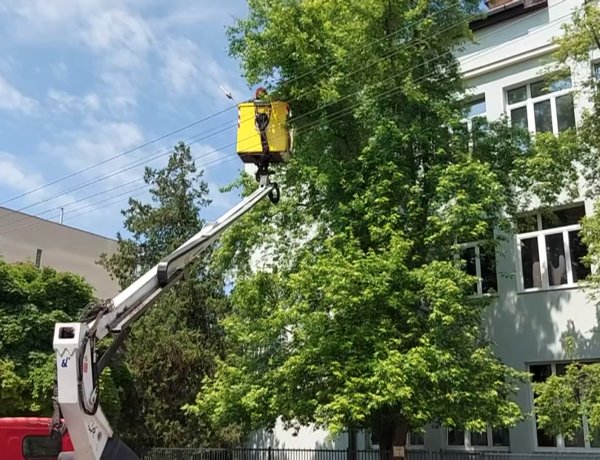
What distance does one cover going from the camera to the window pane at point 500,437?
2142cm

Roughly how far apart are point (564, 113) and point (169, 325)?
15.4 m

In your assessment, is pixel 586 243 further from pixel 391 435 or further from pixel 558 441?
pixel 558 441

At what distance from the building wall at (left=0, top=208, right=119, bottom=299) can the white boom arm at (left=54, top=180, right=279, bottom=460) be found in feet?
96.2

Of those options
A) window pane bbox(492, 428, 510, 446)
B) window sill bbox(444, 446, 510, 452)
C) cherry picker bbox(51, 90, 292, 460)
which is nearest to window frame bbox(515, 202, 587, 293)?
window pane bbox(492, 428, 510, 446)

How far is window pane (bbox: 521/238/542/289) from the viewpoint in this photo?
21938 mm

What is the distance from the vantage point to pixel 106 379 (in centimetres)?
2089

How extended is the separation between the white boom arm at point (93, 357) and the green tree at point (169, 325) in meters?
13.2

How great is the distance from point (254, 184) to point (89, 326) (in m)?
12.1

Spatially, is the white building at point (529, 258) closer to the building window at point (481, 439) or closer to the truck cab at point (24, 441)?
the building window at point (481, 439)

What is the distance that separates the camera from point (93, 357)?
8.49 m

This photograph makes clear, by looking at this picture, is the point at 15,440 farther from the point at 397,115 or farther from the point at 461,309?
the point at 397,115

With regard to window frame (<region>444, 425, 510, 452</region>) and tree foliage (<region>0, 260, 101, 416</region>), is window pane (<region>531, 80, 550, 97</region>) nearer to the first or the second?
window frame (<region>444, 425, 510, 452</region>)

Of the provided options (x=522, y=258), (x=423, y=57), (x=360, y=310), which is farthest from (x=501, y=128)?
(x=360, y=310)

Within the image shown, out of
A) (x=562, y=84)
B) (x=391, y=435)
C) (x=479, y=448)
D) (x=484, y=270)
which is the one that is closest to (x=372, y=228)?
(x=391, y=435)
